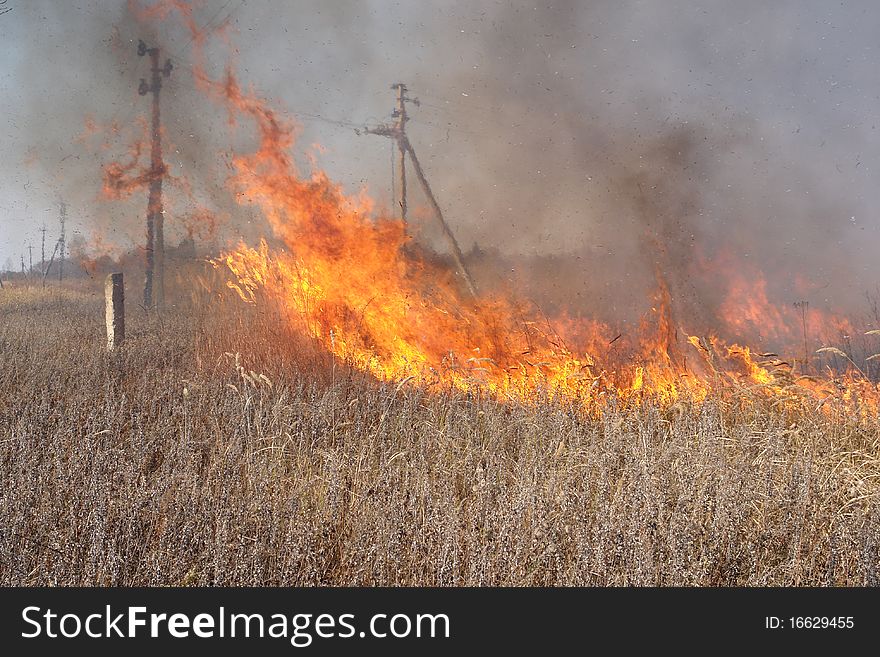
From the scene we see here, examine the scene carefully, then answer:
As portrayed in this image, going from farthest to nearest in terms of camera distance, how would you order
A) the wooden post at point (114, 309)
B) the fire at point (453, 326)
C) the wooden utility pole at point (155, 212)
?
the wooden utility pole at point (155, 212)
the wooden post at point (114, 309)
the fire at point (453, 326)

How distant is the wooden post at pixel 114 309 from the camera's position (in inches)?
364

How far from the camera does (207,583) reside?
116 inches

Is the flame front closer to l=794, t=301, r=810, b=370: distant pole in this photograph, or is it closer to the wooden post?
l=794, t=301, r=810, b=370: distant pole

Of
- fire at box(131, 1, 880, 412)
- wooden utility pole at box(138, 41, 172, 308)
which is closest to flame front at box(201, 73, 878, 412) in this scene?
fire at box(131, 1, 880, 412)

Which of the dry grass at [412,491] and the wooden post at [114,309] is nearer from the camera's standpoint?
the dry grass at [412,491]

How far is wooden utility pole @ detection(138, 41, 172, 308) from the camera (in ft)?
42.8

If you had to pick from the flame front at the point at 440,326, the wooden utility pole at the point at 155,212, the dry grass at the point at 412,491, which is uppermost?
the wooden utility pole at the point at 155,212

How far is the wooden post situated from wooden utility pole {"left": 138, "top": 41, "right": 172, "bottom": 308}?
3323mm

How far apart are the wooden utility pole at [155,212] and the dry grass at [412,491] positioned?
749 cm

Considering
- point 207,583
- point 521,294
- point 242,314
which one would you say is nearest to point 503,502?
point 207,583

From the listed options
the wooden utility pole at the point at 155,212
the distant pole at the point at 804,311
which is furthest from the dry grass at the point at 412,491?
the wooden utility pole at the point at 155,212

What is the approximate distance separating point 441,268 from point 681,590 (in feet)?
18.3

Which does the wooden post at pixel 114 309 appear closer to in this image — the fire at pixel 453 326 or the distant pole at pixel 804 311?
the fire at pixel 453 326

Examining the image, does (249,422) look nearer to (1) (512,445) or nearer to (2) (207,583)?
(1) (512,445)
